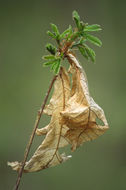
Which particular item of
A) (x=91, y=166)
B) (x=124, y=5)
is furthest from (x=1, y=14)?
(x=91, y=166)

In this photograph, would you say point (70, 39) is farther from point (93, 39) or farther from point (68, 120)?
point (68, 120)

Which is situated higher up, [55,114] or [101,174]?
[55,114]

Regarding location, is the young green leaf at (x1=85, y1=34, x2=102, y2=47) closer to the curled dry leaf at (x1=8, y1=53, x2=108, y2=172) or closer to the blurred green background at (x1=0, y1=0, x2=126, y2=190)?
the curled dry leaf at (x1=8, y1=53, x2=108, y2=172)

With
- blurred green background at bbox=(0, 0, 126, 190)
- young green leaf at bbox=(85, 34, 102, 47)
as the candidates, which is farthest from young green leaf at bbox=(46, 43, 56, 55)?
blurred green background at bbox=(0, 0, 126, 190)

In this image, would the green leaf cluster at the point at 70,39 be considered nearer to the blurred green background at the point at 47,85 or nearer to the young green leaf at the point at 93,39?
the young green leaf at the point at 93,39

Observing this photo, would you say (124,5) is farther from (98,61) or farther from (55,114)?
(55,114)

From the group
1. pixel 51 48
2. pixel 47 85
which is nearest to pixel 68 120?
pixel 51 48

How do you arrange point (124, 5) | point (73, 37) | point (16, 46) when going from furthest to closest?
point (124, 5) < point (16, 46) < point (73, 37)
